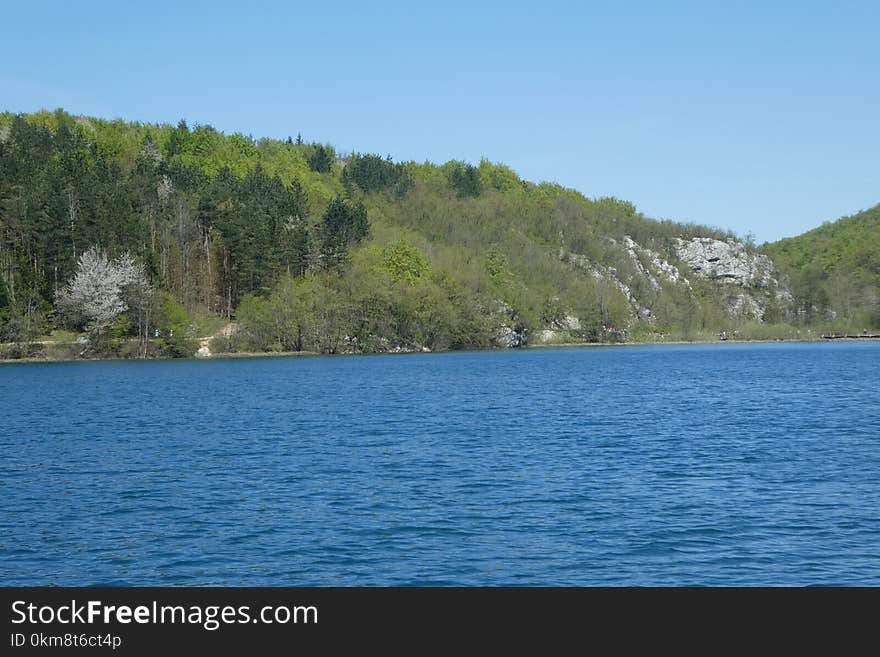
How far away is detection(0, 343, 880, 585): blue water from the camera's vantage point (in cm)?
2284

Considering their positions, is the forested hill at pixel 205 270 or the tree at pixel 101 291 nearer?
the tree at pixel 101 291

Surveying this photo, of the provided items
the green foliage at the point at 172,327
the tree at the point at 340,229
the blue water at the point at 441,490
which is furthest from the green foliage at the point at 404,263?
the blue water at the point at 441,490

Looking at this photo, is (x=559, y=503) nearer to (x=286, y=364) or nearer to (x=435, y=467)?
(x=435, y=467)

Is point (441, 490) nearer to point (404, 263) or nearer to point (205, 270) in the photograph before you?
point (205, 270)

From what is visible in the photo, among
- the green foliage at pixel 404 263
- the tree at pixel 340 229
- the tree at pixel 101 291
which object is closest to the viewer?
the tree at pixel 101 291

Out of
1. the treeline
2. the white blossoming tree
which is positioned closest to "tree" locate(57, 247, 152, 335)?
the white blossoming tree

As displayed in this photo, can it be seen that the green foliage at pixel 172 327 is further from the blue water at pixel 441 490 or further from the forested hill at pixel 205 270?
the blue water at pixel 441 490

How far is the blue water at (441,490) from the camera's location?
899 inches

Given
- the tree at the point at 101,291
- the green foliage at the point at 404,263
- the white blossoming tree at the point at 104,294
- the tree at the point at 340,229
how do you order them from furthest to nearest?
the green foliage at the point at 404,263 < the tree at the point at 340,229 < the white blossoming tree at the point at 104,294 < the tree at the point at 101,291

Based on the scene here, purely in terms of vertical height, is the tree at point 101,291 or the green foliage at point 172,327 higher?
the tree at point 101,291

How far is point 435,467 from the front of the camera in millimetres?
37250

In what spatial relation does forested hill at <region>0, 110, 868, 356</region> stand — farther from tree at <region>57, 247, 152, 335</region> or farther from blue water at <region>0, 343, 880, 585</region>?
blue water at <region>0, 343, 880, 585</region>
